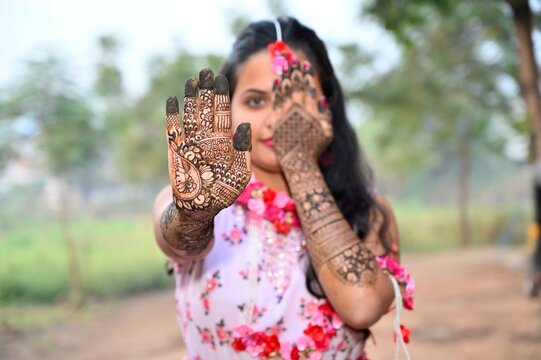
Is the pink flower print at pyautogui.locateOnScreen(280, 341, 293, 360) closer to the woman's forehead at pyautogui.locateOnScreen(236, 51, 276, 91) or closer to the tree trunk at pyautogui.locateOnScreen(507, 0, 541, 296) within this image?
the woman's forehead at pyautogui.locateOnScreen(236, 51, 276, 91)

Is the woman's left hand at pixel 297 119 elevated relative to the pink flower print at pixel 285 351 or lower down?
elevated

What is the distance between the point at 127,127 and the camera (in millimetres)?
7016

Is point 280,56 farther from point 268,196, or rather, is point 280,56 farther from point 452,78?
point 452,78

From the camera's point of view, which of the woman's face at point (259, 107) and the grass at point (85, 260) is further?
the grass at point (85, 260)

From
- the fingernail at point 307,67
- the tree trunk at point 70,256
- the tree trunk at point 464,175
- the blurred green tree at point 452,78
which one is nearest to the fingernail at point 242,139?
the fingernail at point 307,67

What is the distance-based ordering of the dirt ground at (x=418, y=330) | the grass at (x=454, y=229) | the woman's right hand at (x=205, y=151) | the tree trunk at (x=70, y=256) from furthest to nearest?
the grass at (x=454, y=229), the tree trunk at (x=70, y=256), the dirt ground at (x=418, y=330), the woman's right hand at (x=205, y=151)

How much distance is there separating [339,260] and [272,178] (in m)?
0.29

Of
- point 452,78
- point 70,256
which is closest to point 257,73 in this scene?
point 70,256

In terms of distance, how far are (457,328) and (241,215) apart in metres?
4.40

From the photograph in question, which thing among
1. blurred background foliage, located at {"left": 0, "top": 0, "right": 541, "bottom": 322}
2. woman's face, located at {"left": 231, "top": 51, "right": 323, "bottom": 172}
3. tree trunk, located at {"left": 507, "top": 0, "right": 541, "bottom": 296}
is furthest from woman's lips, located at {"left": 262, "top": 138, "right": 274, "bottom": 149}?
tree trunk, located at {"left": 507, "top": 0, "right": 541, "bottom": 296}

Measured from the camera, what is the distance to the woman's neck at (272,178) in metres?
1.37

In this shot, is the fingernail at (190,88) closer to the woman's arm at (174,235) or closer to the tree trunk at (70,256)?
the woman's arm at (174,235)

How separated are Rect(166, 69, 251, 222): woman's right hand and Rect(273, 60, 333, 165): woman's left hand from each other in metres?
0.33

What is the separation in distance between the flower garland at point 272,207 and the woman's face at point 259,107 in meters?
0.07
